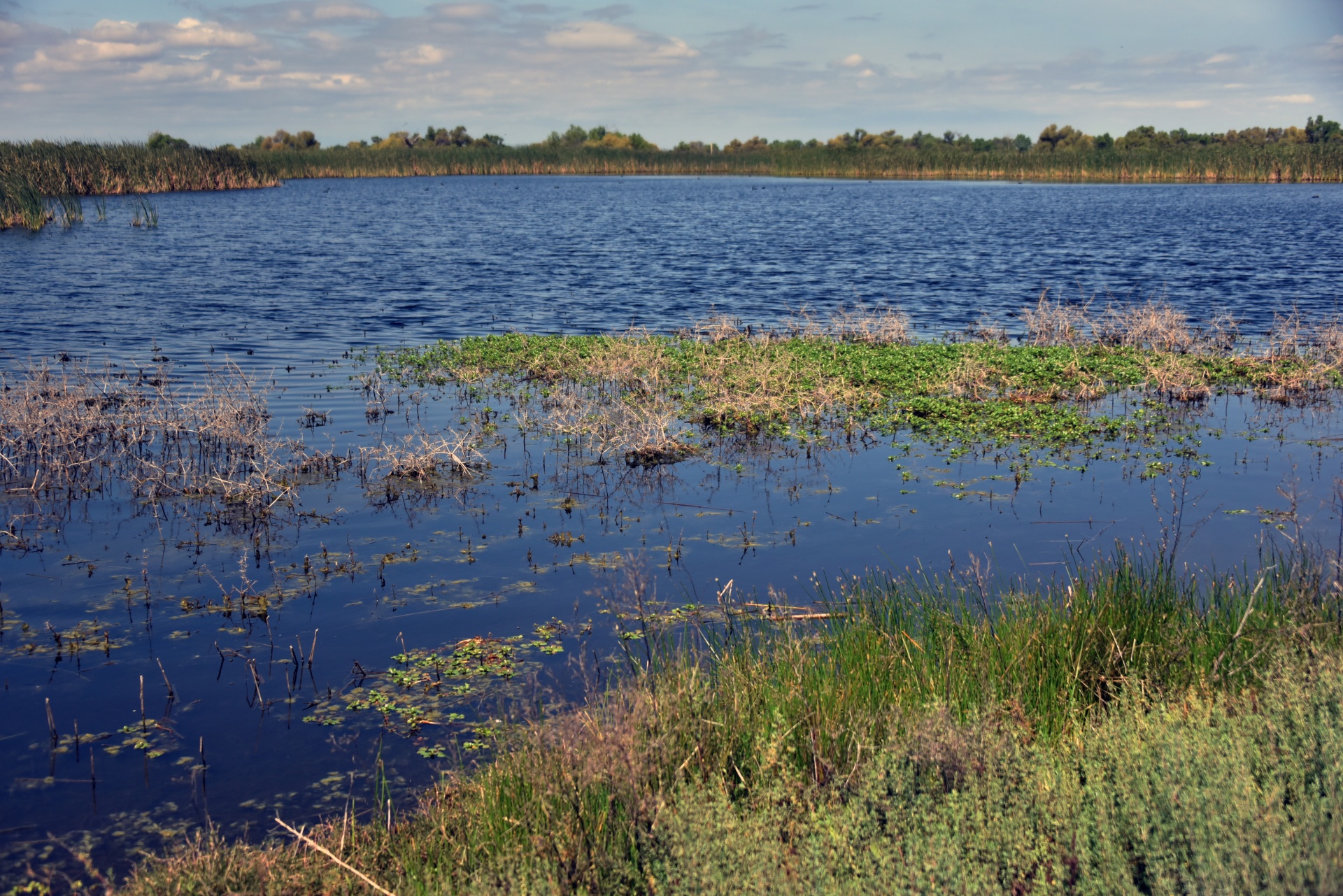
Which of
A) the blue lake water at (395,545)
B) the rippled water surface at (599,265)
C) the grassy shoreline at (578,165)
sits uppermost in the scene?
the grassy shoreline at (578,165)

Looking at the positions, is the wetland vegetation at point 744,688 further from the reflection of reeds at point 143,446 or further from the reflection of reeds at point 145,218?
the reflection of reeds at point 145,218

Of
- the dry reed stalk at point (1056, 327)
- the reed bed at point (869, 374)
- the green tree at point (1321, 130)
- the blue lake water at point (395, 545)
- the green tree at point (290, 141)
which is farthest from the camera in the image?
the green tree at point (290, 141)

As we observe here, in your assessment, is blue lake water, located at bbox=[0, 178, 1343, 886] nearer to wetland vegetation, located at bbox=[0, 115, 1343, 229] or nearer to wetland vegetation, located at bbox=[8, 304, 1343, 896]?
wetland vegetation, located at bbox=[8, 304, 1343, 896]

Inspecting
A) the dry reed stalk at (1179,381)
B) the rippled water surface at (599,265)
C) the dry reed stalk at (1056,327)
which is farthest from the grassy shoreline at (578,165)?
the dry reed stalk at (1179,381)

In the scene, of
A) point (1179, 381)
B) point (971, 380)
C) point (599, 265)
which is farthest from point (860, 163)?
point (971, 380)

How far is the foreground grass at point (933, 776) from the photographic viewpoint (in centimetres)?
368

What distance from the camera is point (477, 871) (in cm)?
407

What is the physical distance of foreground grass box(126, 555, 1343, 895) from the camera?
368 centimetres

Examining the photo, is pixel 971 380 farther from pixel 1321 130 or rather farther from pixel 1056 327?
pixel 1321 130

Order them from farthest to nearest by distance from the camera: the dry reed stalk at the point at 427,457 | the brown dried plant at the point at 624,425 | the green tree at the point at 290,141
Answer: the green tree at the point at 290,141 → the brown dried plant at the point at 624,425 → the dry reed stalk at the point at 427,457

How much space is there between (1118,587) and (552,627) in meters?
4.20

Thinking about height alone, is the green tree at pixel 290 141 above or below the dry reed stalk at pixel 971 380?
above

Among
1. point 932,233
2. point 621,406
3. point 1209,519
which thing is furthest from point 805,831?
point 932,233

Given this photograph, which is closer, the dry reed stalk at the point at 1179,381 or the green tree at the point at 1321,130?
the dry reed stalk at the point at 1179,381
